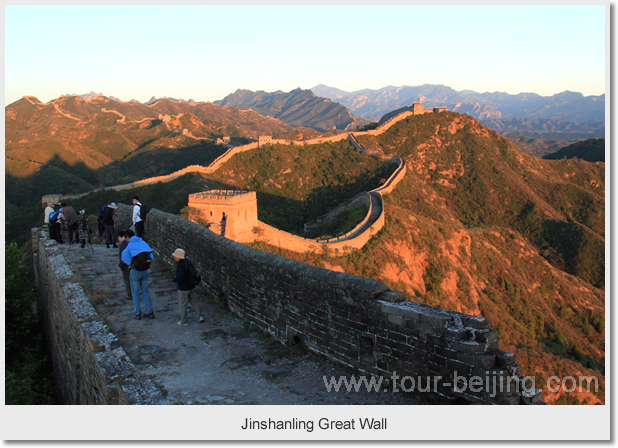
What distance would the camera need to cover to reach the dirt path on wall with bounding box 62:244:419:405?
4297mm

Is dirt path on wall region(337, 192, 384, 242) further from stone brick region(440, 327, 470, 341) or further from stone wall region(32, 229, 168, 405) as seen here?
stone brick region(440, 327, 470, 341)

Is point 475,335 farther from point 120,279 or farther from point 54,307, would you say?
point 54,307

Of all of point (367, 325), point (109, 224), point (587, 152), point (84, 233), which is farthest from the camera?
point (587, 152)

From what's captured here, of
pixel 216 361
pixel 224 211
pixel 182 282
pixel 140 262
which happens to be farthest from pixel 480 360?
pixel 224 211

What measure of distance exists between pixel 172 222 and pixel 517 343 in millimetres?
21334

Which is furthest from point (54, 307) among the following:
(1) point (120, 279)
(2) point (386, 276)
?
(2) point (386, 276)

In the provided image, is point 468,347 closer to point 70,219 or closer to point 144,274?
point 144,274

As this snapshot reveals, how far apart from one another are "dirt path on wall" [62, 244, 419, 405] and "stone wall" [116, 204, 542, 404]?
0.72 feet

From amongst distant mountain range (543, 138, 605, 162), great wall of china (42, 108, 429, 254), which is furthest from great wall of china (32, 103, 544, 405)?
distant mountain range (543, 138, 605, 162)

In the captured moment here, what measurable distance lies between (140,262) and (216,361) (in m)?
2.10

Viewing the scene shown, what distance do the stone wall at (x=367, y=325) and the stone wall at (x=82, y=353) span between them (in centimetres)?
169

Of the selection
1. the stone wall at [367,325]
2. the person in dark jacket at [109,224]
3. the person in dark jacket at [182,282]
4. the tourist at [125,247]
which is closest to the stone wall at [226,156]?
the person in dark jacket at [109,224]

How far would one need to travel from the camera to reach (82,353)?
5.68m

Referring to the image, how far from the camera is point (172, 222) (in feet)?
28.6
